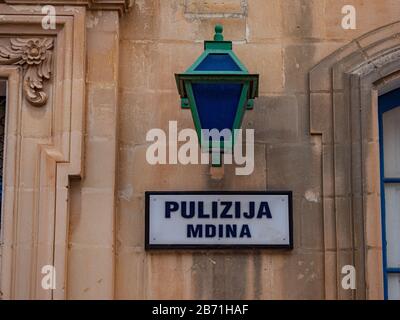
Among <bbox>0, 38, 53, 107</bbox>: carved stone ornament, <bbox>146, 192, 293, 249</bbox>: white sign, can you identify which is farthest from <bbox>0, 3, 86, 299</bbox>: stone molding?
<bbox>146, 192, 293, 249</bbox>: white sign

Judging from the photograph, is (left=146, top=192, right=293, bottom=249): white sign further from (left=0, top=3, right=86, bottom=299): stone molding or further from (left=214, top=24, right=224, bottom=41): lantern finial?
(left=214, top=24, right=224, bottom=41): lantern finial

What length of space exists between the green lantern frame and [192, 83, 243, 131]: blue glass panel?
0.10ft

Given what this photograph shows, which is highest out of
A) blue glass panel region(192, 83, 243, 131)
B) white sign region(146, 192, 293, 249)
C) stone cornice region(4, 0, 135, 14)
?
stone cornice region(4, 0, 135, 14)

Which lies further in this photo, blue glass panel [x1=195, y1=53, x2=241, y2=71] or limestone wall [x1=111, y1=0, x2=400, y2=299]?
limestone wall [x1=111, y1=0, x2=400, y2=299]

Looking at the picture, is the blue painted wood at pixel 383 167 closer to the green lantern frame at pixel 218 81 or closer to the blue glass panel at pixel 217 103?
the green lantern frame at pixel 218 81

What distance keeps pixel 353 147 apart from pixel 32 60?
2858 millimetres

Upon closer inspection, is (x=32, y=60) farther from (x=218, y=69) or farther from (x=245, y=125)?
(x=245, y=125)

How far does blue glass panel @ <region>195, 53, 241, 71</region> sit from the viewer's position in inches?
349

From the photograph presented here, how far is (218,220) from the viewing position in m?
9.41

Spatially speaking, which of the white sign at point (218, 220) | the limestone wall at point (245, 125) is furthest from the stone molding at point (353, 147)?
the white sign at point (218, 220)

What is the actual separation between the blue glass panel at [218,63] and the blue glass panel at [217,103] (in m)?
0.14

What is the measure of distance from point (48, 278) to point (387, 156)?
3205mm
